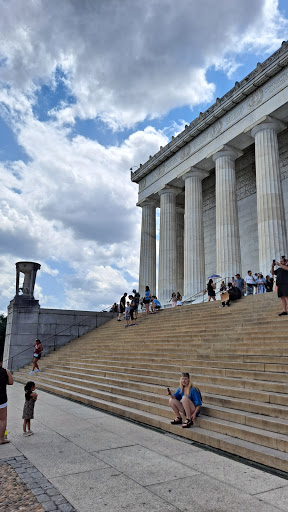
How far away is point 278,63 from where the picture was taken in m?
22.0

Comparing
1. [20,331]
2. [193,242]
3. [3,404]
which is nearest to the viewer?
[3,404]

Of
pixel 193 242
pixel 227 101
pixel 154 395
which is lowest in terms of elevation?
pixel 154 395

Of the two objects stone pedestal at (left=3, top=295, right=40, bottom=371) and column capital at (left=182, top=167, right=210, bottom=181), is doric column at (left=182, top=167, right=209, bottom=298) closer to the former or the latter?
column capital at (left=182, top=167, right=210, bottom=181)

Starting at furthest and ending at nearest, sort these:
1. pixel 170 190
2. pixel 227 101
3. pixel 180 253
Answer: pixel 180 253 → pixel 170 190 → pixel 227 101

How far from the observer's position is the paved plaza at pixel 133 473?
12.8 feet

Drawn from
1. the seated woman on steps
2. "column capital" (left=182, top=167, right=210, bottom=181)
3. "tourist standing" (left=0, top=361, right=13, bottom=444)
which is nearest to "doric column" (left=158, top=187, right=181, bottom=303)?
"column capital" (left=182, top=167, right=210, bottom=181)

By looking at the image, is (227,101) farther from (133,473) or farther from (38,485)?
(38,485)

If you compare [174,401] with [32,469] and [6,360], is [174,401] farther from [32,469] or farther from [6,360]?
[6,360]

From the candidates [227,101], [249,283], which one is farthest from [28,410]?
[227,101]

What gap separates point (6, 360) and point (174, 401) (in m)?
16.9

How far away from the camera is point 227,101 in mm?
25766

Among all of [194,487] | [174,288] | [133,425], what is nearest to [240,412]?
[133,425]

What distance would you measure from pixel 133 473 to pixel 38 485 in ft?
3.79

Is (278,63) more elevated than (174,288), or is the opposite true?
(278,63)
